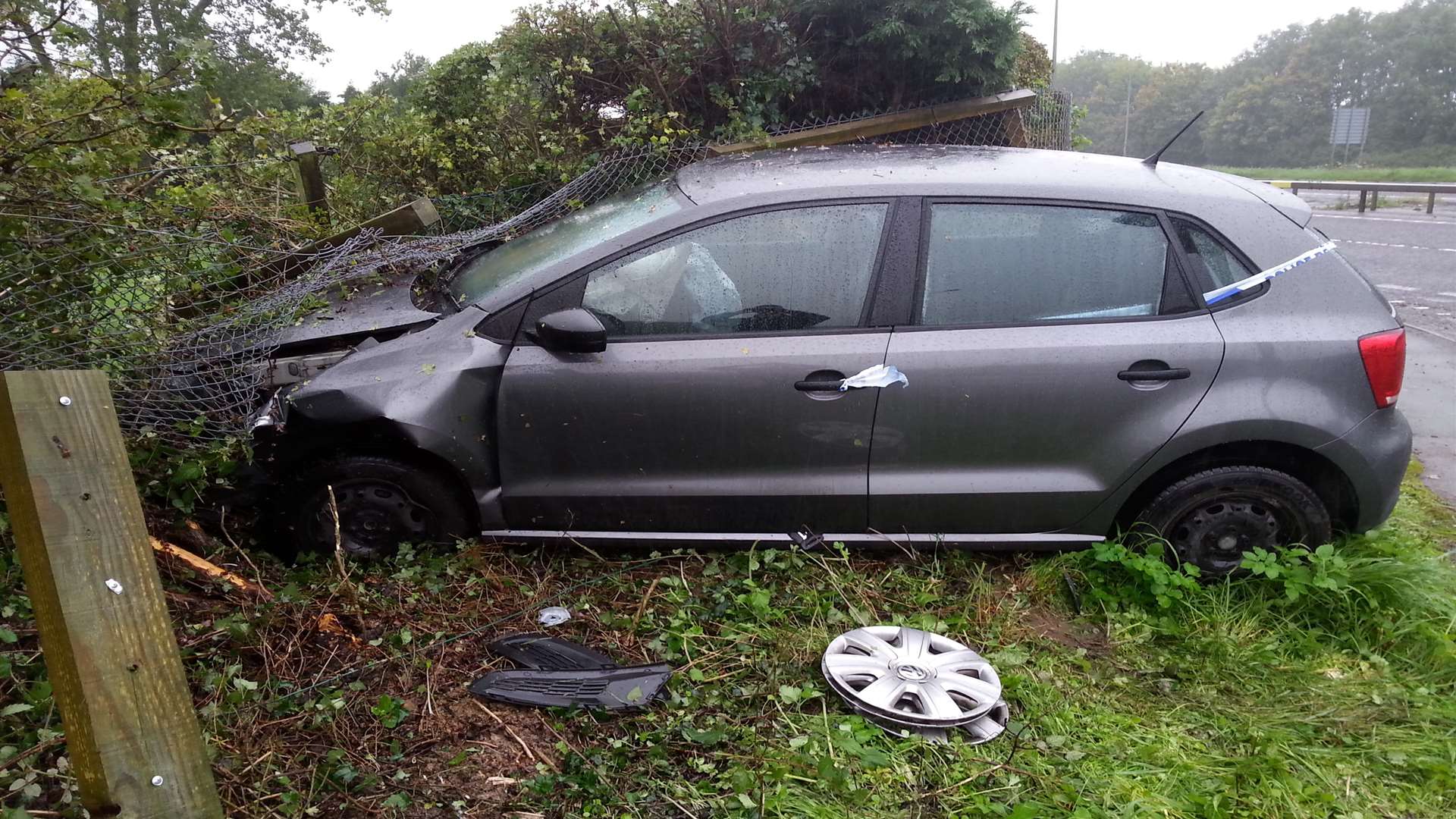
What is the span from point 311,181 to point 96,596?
4.78 meters

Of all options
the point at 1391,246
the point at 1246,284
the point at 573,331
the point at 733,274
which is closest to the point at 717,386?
the point at 733,274

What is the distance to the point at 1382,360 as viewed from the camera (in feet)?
9.57

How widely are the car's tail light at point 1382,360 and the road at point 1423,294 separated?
960mm

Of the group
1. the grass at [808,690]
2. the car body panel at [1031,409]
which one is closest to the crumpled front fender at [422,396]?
the grass at [808,690]

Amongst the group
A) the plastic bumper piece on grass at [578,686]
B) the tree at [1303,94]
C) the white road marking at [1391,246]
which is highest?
the tree at [1303,94]

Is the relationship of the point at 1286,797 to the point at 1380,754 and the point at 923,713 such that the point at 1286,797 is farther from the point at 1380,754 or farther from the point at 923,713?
the point at 923,713

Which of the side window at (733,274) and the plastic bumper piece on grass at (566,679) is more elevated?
the side window at (733,274)

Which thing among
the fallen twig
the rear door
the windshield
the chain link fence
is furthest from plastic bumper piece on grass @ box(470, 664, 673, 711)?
the windshield

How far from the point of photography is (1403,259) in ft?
37.4

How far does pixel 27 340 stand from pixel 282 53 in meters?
33.6

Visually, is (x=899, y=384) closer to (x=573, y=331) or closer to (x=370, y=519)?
(x=573, y=331)

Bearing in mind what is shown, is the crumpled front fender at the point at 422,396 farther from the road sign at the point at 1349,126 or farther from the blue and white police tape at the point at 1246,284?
the road sign at the point at 1349,126

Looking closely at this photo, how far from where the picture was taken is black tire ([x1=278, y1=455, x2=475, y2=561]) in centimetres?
310

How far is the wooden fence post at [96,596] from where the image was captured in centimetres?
134
